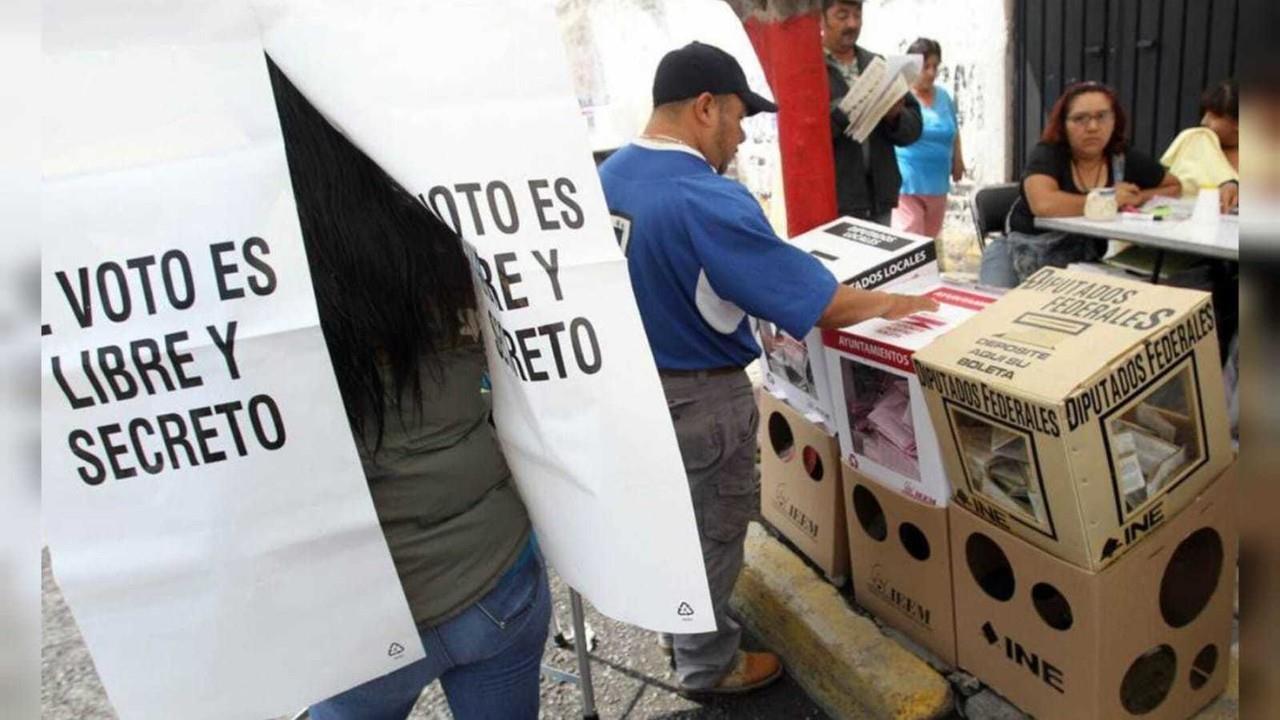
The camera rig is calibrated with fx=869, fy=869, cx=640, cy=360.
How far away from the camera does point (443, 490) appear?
A: 123 cm

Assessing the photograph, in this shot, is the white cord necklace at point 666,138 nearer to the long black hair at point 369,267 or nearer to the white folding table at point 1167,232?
the long black hair at point 369,267

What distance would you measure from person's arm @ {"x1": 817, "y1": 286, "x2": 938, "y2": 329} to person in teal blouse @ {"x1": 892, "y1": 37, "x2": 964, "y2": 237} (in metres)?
2.95

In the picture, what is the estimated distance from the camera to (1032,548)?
72.4 inches

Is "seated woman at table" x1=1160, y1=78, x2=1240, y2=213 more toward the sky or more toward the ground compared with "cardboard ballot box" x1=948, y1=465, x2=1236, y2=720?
more toward the sky

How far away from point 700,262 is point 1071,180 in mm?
2561

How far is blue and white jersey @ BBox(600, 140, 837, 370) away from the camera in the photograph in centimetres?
197

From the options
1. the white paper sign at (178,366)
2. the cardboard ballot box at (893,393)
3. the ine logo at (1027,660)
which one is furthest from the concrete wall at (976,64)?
the white paper sign at (178,366)

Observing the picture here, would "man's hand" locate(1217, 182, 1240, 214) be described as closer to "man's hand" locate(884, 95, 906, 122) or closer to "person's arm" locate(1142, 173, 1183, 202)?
"person's arm" locate(1142, 173, 1183, 202)


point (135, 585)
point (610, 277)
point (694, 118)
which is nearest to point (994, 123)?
point (694, 118)

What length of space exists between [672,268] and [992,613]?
110 centimetres

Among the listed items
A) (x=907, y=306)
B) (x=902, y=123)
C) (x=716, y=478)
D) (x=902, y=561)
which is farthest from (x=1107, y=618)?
(x=902, y=123)

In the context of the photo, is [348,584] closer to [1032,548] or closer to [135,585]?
[135,585]

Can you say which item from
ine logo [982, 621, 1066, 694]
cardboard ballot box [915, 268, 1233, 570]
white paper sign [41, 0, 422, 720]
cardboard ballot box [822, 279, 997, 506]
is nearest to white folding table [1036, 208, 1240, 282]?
cardboard ballot box [822, 279, 997, 506]

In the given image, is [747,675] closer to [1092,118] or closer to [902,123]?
[902,123]
